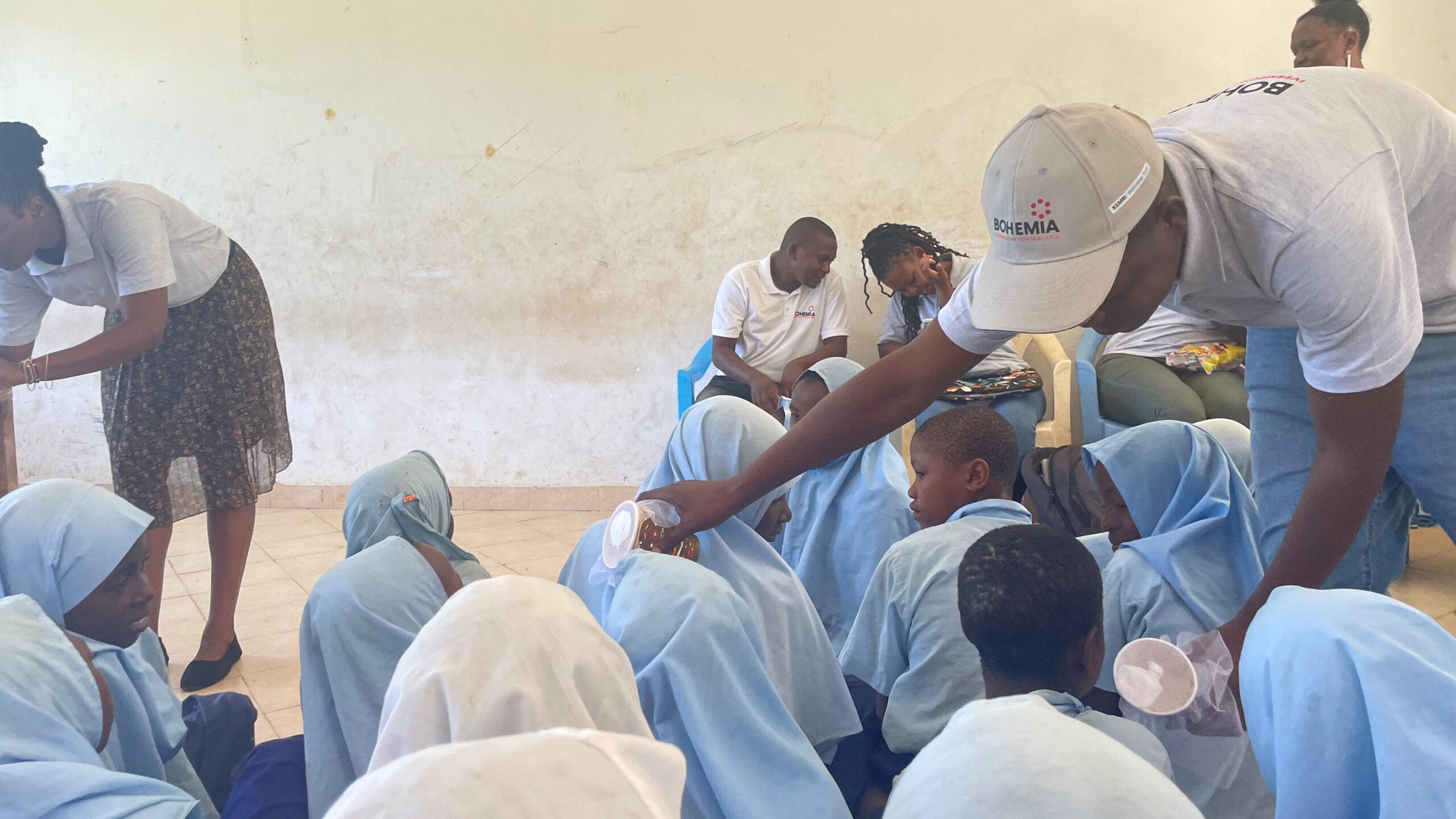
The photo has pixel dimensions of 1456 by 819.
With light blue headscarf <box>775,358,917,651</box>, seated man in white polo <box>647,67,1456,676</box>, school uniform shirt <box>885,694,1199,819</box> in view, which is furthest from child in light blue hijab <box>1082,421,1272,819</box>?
school uniform shirt <box>885,694,1199,819</box>

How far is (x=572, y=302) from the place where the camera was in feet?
16.4

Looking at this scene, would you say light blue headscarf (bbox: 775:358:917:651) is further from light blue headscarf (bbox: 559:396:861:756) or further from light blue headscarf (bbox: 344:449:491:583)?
light blue headscarf (bbox: 344:449:491:583)

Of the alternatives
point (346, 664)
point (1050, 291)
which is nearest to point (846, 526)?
point (346, 664)

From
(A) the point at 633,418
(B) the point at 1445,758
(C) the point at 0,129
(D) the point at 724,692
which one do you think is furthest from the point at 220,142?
(B) the point at 1445,758

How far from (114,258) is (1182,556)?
2562 millimetres

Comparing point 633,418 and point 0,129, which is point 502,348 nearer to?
point 633,418

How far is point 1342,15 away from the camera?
332 cm

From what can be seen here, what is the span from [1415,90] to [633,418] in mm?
3985

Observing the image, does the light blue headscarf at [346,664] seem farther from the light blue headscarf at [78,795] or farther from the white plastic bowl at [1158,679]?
the white plastic bowl at [1158,679]

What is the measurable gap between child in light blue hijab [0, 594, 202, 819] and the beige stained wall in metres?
3.54

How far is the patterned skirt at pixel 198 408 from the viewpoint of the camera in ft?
9.04

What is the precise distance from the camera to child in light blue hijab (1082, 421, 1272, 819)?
1.55m

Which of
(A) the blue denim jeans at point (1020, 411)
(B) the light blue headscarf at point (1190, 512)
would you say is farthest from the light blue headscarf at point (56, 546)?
(A) the blue denim jeans at point (1020, 411)

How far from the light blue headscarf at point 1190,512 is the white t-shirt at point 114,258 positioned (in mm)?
2315
